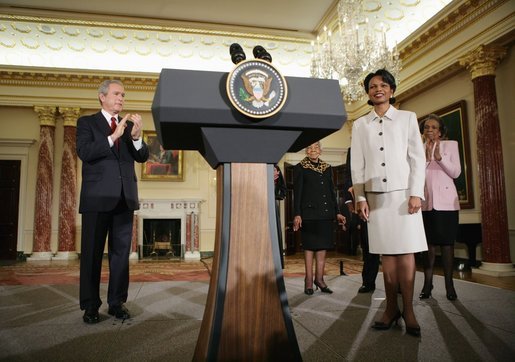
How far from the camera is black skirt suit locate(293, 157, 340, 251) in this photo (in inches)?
125

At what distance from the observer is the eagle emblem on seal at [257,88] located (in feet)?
3.47

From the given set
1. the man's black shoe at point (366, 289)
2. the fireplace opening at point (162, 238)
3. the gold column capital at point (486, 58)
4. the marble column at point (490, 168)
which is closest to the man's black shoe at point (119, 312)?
the man's black shoe at point (366, 289)

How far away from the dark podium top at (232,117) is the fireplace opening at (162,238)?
7557 millimetres

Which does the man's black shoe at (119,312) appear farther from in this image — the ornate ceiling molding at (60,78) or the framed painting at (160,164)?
the ornate ceiling molding at (60,78)

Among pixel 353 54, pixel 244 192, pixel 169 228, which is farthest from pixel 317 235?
pixel 169 228

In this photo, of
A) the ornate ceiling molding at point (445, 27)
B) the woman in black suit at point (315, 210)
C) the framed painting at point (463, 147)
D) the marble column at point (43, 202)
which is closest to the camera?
the woman in black suit at point (315, 210)

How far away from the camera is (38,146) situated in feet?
27.2

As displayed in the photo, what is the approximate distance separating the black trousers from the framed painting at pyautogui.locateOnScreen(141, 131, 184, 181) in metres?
6.40

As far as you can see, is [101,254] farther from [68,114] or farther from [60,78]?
[60,78]

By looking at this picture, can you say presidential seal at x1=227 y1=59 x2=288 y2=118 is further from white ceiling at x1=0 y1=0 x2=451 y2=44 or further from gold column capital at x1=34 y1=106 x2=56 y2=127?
gold column capital at x1=34 y1=106 x2=56 y2=127

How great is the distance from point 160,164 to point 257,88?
7872 mm

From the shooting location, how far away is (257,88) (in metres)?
1.07

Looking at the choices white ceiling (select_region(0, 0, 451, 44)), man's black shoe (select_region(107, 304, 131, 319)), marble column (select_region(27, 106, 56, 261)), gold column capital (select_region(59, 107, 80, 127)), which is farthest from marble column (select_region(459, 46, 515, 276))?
marble column (select_region(27, 106, 56, 261))

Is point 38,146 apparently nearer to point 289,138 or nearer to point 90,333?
point 90,333
